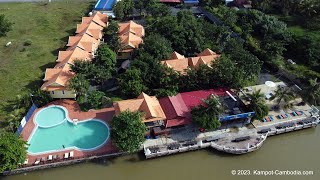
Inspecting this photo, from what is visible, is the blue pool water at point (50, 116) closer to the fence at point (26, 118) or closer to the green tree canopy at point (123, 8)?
the fence at point (26, 118)

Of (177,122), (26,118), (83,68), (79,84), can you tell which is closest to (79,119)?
(79,84)

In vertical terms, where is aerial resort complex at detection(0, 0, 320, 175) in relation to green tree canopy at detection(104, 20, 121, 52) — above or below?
below

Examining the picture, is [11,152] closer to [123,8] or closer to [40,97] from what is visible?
[40,97]

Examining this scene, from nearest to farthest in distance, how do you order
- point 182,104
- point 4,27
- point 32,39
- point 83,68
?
point 182,104 → point 83,68 → point 4,27 → point 32,39

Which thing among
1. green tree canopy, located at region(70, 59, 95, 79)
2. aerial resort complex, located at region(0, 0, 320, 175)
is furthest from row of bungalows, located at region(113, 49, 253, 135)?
green tree canopy, located at region(70, 59, 95, 79)

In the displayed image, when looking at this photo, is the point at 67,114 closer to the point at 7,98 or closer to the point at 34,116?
the point at 34,116

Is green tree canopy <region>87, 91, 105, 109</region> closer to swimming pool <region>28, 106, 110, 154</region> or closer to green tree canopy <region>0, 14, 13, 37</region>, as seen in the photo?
swimming pool <region>28, 106, 110, 154</region>
